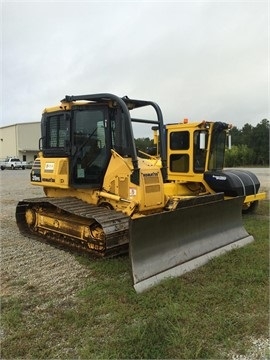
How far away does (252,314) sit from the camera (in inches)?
146

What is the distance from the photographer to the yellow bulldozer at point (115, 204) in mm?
4852

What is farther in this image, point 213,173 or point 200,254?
point 213,173

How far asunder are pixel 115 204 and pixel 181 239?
126cm

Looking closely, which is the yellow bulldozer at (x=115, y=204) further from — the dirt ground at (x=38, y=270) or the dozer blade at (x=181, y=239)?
the dirt ground at (x=38, y=270)

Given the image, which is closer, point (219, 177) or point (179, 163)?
point (219, 177)

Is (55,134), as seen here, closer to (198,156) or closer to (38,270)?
(38,270)

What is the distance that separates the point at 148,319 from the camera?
3.57m

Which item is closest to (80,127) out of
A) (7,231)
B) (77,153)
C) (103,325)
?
(77,153)

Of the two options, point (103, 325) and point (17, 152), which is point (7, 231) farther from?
point (17, 152)

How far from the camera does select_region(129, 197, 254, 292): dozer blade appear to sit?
448 cm

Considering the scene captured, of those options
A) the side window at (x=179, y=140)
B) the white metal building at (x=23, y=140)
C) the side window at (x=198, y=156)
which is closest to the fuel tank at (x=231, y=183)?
the side window at (x=198, y=156)

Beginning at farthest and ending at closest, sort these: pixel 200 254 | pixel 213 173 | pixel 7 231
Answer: pixel 213 173 → pixel 7 231 → pixel 200 254

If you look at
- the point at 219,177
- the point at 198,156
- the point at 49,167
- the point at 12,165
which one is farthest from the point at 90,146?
the point at 12,165

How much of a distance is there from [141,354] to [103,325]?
0.60m
